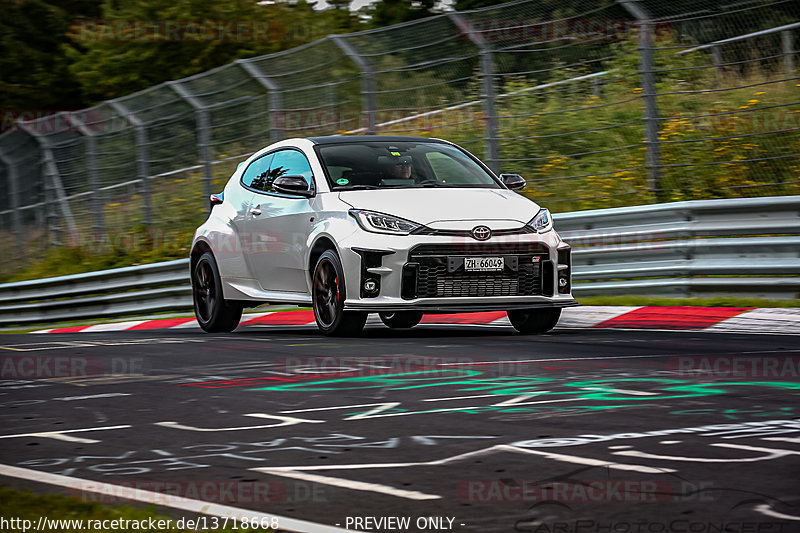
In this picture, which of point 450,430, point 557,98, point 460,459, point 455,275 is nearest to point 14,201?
point 557,98

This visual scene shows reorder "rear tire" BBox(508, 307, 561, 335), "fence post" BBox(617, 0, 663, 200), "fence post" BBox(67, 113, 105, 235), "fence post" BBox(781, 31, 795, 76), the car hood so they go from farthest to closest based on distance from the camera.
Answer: "fence post" BBox(67, 113, 105, 235) < "fence post" BBox(781, 31, 795, 76) < "fence post" BBox(617, 0, 663, 200) < "rear tire" BBox(508, 307, 561, 335) < the car hood

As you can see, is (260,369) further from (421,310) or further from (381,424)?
(381,424)

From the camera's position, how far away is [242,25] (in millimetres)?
39312

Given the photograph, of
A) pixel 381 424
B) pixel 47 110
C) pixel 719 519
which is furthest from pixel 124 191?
pixel 47 110

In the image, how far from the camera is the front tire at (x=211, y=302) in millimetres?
12289

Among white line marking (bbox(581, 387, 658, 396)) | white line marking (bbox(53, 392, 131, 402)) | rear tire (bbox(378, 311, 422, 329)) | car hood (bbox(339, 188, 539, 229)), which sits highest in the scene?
car hood (bbox(339, 188, 539, 229))

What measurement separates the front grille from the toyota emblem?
2.1 inches

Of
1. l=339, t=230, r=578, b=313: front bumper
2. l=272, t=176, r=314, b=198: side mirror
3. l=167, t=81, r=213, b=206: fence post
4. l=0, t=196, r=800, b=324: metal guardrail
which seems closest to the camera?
l=339, t=230, r=578, b=313: front bumper

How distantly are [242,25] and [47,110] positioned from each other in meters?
8.08

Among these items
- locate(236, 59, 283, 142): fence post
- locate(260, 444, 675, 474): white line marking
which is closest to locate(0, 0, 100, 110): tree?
locate(236, 59, 283, 142): fence post

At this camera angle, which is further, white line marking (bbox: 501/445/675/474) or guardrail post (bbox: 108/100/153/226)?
guardrail post (bbox: 108/100/153/226)

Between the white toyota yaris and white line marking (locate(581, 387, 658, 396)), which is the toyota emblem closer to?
the white toyota yaris

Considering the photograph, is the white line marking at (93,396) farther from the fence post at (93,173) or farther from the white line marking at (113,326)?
the fence post at (93,173)

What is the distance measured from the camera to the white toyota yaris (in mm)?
9695
